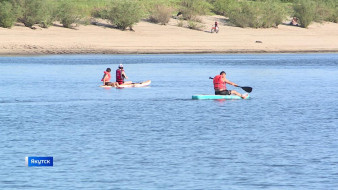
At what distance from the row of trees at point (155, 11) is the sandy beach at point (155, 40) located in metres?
0.95

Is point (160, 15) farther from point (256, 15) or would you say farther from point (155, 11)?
point (256, 15)

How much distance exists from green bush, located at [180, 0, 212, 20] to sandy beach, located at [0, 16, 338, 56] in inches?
53.6

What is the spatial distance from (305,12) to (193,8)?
12.2m

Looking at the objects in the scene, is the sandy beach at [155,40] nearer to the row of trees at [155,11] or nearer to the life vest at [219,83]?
the row of trees at [155,11]

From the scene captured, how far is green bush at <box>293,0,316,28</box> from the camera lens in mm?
86438

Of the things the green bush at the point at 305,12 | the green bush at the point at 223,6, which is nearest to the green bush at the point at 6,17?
the green bush at the point at 223,6

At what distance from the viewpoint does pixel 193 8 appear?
274ft

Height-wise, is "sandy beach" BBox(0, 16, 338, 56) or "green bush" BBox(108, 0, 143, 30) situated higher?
"green bush" BBox(108, 0, 143, 30)

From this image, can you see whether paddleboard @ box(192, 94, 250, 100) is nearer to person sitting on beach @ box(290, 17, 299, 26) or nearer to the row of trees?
the row of trees

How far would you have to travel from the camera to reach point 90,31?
73.3 meters

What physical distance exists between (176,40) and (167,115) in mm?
44678

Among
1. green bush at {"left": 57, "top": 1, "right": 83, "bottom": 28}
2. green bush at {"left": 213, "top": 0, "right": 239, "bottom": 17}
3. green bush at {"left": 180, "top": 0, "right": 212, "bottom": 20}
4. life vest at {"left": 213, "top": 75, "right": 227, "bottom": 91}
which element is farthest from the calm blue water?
green bush at {"left": 213, "top": 0, "right": 239, "bottom": 17}

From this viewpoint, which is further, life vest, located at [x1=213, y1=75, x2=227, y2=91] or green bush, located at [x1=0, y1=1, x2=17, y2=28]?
green bush, located at [x1=0, y1=1, x2=17, y2=28]

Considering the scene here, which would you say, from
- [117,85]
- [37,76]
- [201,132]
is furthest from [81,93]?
[201,132]
